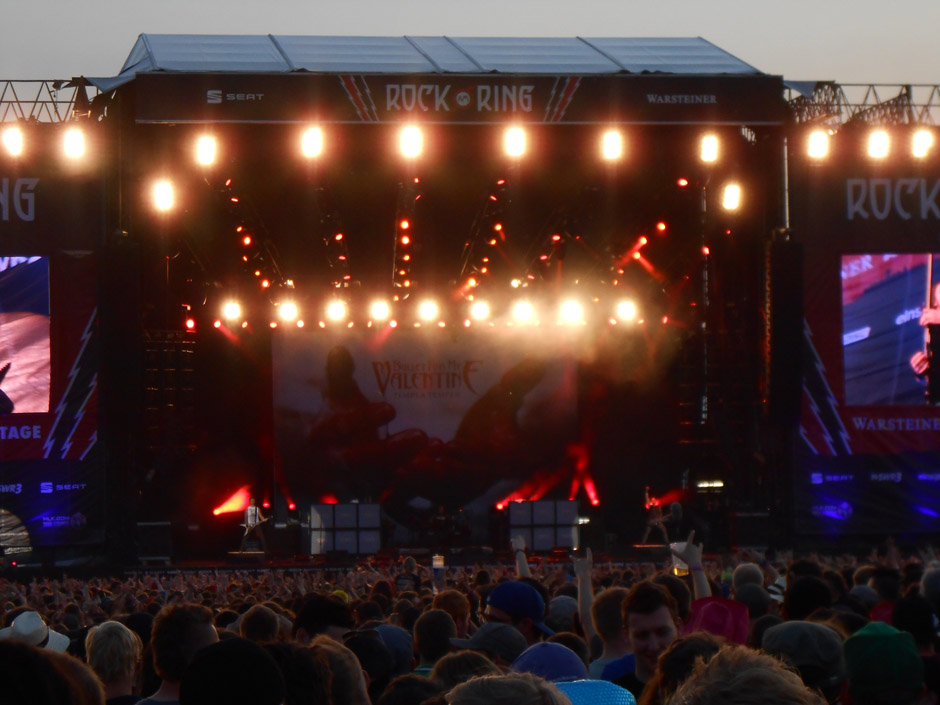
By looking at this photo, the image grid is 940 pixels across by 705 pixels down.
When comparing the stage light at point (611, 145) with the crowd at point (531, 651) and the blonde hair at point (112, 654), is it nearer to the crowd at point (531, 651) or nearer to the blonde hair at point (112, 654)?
the crowd at point (531, 651)

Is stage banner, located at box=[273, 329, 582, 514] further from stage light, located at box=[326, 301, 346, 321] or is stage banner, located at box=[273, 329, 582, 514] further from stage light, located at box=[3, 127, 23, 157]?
stage light, located at box=[3, 127, 23, 157]

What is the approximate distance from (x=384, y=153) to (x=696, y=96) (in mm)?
4082

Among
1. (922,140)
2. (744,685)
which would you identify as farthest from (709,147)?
(744,685)

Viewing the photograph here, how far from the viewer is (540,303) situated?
25.8m

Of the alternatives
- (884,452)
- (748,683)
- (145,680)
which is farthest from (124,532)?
(748,683)

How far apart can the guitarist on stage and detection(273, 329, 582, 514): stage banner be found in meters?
0.79

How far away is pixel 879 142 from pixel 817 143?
2.88 ft

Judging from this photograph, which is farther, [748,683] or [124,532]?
[124,532]

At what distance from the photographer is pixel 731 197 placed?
2006 centimetres

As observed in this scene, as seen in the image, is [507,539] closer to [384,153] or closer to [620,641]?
[384,153]

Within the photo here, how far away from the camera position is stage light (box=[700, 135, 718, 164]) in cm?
1872

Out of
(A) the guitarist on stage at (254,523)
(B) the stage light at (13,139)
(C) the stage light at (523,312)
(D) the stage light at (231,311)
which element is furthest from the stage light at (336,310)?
(B) the stage light at (13,139)

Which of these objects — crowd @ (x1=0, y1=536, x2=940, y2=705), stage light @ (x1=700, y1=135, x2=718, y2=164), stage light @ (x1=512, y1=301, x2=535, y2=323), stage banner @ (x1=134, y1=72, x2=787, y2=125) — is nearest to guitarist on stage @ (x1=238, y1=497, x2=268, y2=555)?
stage light @ (x1=512, y1=301, x2=535, y2=323)

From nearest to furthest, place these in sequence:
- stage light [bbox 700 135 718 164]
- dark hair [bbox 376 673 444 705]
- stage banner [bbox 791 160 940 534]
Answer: dark hair [bbox 376 673 444 705], stage light [bbox 700 135 718 164], stage banner [bbox 791 160 940 534]
